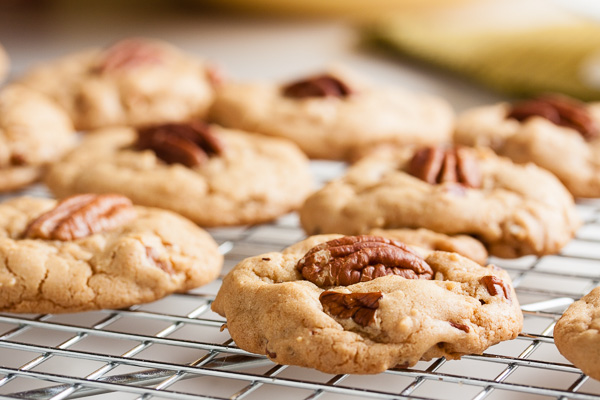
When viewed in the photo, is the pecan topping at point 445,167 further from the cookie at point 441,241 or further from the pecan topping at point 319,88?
the pecan topping at point 319,88

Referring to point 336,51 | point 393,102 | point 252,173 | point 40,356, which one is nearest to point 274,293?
point 40,356

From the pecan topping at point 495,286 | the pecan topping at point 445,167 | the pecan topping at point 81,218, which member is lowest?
the pecan topping at point 495,286

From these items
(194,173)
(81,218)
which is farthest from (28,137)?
(81,218)

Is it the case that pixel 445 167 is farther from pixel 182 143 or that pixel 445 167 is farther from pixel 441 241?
pixel 182 143

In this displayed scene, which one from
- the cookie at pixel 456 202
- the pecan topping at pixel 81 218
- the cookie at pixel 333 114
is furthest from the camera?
the cookie at pixel 333 114

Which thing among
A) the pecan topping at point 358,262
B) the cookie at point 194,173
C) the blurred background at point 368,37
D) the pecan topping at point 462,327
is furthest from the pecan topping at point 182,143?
the blurred background at point 368,37

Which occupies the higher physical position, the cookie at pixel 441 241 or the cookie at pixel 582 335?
the cookie at pixel 441 241

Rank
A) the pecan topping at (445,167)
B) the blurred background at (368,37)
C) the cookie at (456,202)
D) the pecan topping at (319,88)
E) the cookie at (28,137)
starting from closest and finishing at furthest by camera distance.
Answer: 1. the cookie at (456,202)
2. the pecan topping at (445,167)
3. the cookie at (28,137)
4. the pecan topping at (319,88)
5. the blurred background at (368,37)

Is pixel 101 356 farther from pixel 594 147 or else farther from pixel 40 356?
pixel 594 147
